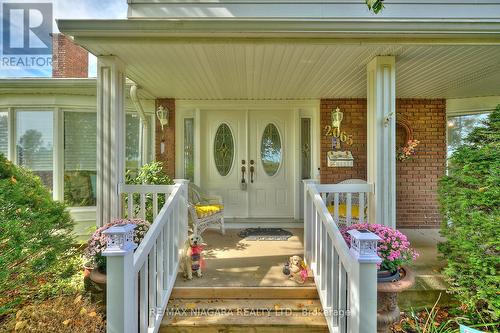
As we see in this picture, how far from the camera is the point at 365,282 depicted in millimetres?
1666

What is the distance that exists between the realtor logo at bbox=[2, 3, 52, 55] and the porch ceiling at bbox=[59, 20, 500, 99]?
6.48 metres

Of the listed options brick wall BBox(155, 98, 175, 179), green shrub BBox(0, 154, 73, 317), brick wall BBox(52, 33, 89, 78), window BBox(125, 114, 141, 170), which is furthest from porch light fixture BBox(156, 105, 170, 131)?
brick wall BBox(52, 33, 89, 78)

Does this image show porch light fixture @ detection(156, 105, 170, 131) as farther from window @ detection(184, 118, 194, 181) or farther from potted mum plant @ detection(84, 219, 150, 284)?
potted mum plant @ detection(84, 219, 150, 284)

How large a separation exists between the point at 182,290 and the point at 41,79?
388 cm

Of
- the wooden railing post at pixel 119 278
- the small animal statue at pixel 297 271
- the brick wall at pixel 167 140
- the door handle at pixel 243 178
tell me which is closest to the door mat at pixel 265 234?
the door handle at pixel 243 178

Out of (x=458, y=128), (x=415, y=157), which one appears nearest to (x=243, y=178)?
(x=415, y=157)

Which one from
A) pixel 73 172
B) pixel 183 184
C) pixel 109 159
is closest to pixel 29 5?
pixel 73 172

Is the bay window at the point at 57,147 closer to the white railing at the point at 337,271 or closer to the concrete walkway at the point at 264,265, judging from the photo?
the concrete walkway at the point at 264,265

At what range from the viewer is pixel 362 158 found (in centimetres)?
489

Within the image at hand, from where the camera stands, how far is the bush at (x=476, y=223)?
2.31m

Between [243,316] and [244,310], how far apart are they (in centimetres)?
5

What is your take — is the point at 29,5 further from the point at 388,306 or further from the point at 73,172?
the point at 388,306

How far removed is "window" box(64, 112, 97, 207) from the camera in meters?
4.54

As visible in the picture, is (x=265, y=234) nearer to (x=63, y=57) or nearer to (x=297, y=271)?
(x=297, y=271)
